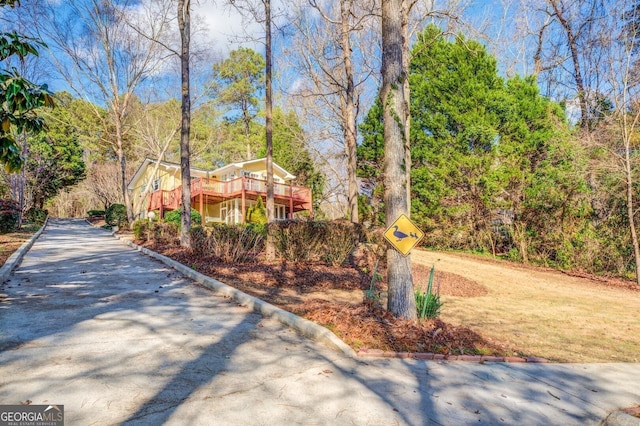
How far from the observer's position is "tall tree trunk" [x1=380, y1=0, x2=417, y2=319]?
477 cm

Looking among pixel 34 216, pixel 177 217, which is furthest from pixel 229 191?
pixel 34 216

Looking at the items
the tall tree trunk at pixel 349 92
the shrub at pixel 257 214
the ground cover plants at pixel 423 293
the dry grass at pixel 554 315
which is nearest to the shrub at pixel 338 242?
the ground cover plants at pixel 423 293

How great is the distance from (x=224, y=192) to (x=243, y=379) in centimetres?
2311

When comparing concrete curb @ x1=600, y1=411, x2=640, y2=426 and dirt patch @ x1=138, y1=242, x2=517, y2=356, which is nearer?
concrete curb @ x1=600, y1=411, x2=640, y2=426

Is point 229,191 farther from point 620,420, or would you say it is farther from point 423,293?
point 620,420

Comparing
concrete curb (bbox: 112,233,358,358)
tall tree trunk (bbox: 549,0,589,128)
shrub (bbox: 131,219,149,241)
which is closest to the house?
shrub (bbox: 131,219,149,241)

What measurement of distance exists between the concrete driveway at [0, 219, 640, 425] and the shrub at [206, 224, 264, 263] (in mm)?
4456

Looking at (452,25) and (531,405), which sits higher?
(452,25)

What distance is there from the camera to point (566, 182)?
14039 mm

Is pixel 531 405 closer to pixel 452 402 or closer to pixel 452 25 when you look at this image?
pixel 452 402

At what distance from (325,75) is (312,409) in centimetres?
1793

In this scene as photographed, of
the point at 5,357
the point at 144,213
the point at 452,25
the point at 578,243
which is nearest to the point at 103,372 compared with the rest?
the point at 5,357

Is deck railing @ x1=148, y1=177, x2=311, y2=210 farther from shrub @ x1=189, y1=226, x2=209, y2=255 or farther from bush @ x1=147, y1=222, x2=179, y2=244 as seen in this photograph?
shrub @ x1=189, y1=226, x2=209, y2=255

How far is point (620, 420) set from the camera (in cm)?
253
